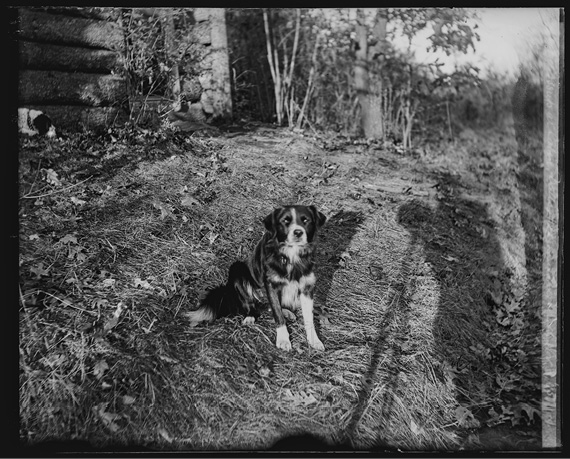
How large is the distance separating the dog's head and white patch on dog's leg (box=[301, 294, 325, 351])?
411 mm

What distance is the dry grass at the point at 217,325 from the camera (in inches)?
110

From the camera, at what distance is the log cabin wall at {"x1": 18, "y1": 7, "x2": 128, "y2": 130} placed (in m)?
3.71

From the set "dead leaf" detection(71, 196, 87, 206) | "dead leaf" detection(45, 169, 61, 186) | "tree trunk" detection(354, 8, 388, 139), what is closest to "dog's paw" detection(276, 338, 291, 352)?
"dead leaf" detection(71, 196, 87, 206)

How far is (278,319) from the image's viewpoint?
3141 mm

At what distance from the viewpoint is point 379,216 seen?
4496 mm

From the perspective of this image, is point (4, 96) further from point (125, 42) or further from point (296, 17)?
point (296, 17)

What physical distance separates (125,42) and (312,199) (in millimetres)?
2165

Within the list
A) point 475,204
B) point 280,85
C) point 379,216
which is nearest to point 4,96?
point 379,216

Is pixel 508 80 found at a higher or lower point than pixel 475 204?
higher

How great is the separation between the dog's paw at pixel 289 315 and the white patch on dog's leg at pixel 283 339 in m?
0.20

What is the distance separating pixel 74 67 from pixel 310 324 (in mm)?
2995

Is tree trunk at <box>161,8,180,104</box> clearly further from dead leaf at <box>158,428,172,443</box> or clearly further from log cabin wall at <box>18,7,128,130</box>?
dead leaf at <box>158,428,172,443</box>

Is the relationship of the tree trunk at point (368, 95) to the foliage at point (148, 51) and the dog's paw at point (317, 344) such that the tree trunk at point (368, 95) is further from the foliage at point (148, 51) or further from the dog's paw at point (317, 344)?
the dog's paw at point (317, 344)

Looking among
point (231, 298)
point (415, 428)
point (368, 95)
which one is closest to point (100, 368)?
point (231, 298)
